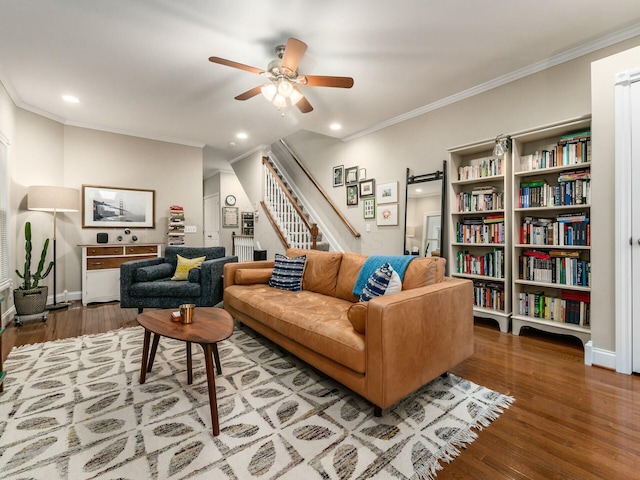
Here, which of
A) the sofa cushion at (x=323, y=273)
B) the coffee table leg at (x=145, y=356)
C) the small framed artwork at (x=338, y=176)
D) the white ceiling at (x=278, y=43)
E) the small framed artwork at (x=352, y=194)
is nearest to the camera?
the coffee table leg at (x=145, y=356)

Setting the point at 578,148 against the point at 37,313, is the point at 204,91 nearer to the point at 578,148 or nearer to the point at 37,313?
the point at 37,313

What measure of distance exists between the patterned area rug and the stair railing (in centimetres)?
302

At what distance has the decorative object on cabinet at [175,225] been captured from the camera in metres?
5.17

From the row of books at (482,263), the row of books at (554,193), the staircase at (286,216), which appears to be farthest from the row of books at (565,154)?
the staircase at (286,216)

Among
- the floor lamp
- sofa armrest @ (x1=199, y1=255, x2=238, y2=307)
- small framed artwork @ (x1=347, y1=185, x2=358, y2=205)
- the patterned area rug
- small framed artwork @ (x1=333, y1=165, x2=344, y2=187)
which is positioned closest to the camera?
the patterned area rug

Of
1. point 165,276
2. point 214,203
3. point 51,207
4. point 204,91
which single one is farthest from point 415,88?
point 214,203

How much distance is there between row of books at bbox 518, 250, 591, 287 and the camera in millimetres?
2611

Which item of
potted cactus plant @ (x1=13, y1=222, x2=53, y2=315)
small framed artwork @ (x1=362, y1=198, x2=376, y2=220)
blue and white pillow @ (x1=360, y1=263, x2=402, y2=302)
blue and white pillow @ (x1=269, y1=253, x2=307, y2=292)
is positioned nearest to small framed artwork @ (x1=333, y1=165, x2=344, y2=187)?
small framed artwork @ (x1=362, y1=198, x2=376, y2=220)

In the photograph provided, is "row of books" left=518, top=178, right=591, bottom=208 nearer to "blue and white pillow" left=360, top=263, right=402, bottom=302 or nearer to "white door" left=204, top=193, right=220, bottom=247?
"blue and white pillow" left=360, top=263, right=402, bottom=302

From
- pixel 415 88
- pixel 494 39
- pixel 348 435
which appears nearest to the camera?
pixel 348 435

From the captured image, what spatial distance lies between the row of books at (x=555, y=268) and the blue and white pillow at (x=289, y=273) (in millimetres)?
2264

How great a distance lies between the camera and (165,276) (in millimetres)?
3857

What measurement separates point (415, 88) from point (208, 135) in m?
3.56

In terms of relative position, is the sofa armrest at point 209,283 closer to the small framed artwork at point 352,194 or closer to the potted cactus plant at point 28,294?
the potted cactus plant at point 28,294
